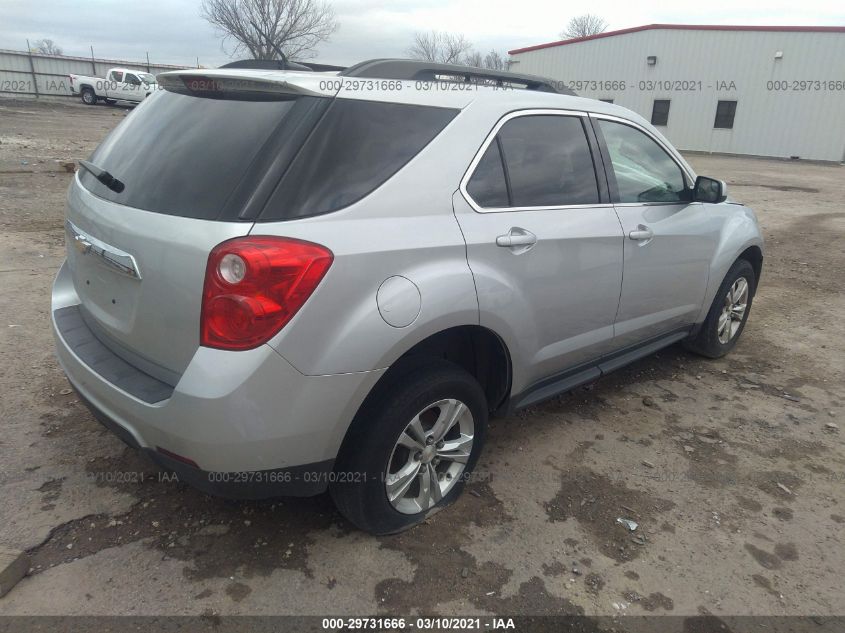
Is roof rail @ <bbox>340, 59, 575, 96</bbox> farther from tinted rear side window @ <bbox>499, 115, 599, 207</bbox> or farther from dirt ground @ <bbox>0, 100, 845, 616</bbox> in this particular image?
dirt ground @ <bbox>0, 100, 845, 616</bbox>

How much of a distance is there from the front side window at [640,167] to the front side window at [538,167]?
0.88ft

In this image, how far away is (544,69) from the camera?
32.4m

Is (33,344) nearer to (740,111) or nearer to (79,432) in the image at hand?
(79,432)

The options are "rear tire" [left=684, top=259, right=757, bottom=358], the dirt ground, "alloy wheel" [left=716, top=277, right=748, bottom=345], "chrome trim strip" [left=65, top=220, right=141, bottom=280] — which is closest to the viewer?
"chrome trim strip" [left=65, top=220, right=141, bottom=280]

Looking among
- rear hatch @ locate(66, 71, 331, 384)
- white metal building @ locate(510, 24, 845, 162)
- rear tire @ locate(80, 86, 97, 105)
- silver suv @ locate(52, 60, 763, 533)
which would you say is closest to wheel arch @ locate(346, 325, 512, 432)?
silver suv @ locate(52, 60, 763, 533)

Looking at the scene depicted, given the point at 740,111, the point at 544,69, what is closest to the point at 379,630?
the point at 740,111

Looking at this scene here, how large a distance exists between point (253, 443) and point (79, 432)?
1.68m

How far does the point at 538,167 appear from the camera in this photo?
2.87 metres

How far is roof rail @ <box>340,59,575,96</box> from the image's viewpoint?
258cm

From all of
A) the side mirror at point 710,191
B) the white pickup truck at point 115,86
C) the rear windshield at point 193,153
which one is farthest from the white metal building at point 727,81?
the rear windshield at point 193,153

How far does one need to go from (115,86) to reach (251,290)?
113 ft

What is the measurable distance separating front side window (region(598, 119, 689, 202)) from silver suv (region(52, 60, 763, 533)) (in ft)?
0.80

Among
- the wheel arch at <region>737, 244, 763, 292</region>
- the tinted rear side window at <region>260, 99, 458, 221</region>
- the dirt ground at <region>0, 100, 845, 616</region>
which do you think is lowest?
the dirt ground at <region>0, 100, 845, 616</region>

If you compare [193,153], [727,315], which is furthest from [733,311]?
[193,153]
